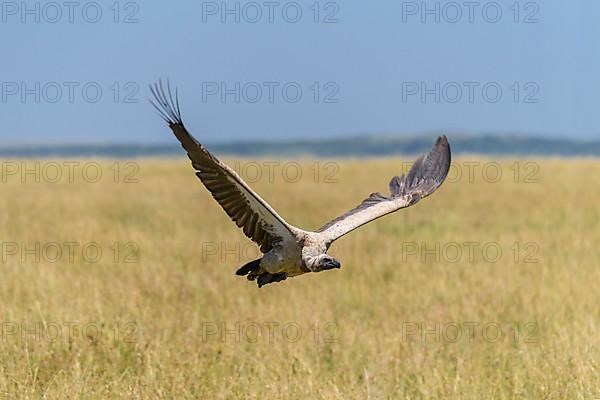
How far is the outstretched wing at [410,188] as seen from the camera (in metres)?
5.87

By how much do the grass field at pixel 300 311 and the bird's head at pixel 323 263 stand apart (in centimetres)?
78

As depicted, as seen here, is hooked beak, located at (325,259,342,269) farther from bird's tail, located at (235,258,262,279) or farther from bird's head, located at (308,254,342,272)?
bird's tail, located at (235,258,262,279)

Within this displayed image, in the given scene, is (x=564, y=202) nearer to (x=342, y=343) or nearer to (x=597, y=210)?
(x=597, y=210)

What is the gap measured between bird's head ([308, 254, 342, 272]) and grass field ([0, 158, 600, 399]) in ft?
2.55

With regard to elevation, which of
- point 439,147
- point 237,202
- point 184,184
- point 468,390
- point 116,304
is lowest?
point 468,390

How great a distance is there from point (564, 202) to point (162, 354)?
11988mm

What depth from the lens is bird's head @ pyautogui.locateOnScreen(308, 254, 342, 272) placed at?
501cm

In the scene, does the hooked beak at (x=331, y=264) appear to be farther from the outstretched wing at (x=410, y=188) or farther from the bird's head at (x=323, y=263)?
the outstretched wing at (x=410, y=188)

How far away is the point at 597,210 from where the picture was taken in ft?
50.3

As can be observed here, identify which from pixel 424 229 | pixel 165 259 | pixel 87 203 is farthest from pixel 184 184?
pixel 165 259
